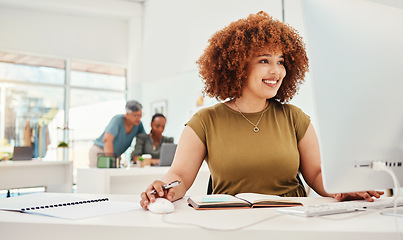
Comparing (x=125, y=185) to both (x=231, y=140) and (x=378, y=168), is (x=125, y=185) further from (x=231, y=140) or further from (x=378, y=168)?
(x=378, y=168)

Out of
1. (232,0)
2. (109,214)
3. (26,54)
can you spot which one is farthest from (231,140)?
(26,54)

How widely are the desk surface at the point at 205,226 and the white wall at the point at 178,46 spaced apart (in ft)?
14.8

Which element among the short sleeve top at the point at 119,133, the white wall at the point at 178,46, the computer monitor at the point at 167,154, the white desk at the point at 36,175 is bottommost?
the white desk at the point at 36,175

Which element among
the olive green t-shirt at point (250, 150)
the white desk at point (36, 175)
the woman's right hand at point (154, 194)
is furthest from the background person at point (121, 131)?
the woman's right hand at point (154, 194)

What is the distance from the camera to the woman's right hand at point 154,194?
3.35 feet

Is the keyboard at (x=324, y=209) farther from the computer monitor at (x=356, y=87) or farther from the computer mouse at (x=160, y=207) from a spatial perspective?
the computer mouse at (x=160, y=207)

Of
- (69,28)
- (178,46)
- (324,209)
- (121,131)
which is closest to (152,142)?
(121,131)

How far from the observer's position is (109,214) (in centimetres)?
94

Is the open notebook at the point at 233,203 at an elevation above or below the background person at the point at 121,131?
below

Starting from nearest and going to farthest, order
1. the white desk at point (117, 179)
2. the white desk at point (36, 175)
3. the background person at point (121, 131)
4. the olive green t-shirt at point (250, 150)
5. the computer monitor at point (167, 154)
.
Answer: the olive green t-shirt at point (250, 150) → the white desk at point (117, 179) → the computer monitor at point (167, 154) → the white desk at point (36, 175) → the background person at point (121, 131)

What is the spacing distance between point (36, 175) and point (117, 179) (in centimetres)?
168

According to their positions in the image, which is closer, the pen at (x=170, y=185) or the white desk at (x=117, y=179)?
the pen at (x=170, y=185)

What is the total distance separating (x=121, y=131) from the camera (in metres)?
4.57

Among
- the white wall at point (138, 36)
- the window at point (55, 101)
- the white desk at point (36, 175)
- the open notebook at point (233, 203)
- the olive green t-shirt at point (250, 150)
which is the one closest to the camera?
the open notebook at point (233, 203)
